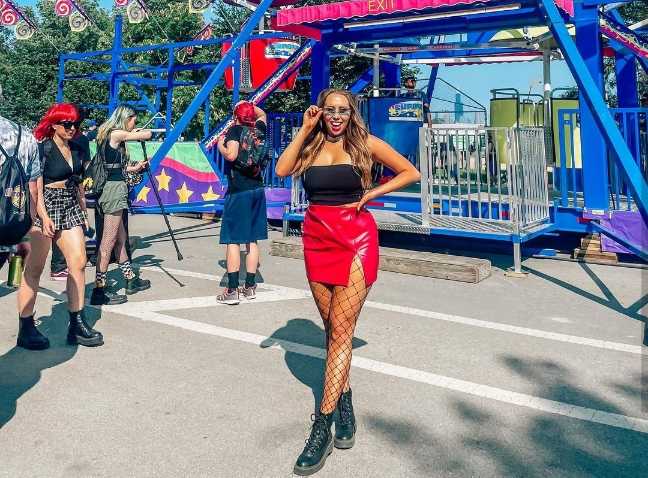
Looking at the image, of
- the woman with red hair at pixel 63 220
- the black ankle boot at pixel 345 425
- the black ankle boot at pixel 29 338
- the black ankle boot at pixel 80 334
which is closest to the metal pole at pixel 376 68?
the woman with red hair at pixel 63 220

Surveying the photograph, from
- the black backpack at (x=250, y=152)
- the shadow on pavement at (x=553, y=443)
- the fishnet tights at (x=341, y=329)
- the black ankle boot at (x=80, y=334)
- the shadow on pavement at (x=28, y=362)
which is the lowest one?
the shadow on pavement at (x=553, y=443)

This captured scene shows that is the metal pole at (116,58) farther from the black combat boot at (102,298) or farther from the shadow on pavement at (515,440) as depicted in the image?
the shadow on pavement at (515,440)

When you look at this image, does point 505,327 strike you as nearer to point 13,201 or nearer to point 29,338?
point 29,338

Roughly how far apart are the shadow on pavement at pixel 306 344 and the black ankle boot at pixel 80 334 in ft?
4.10

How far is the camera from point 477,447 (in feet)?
10.2

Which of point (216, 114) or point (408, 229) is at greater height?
point (216, 114)

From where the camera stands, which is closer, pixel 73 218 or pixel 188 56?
pixel 73 218

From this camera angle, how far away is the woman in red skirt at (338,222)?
123 inches

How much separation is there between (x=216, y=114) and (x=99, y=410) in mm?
24527

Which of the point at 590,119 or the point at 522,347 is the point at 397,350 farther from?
the point at 590,119

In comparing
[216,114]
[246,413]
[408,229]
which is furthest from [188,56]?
[246,413]

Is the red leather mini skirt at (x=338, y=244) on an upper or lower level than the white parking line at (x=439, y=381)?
upper

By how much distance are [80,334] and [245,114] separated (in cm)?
246

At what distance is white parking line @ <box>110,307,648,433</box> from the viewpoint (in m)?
3.44
